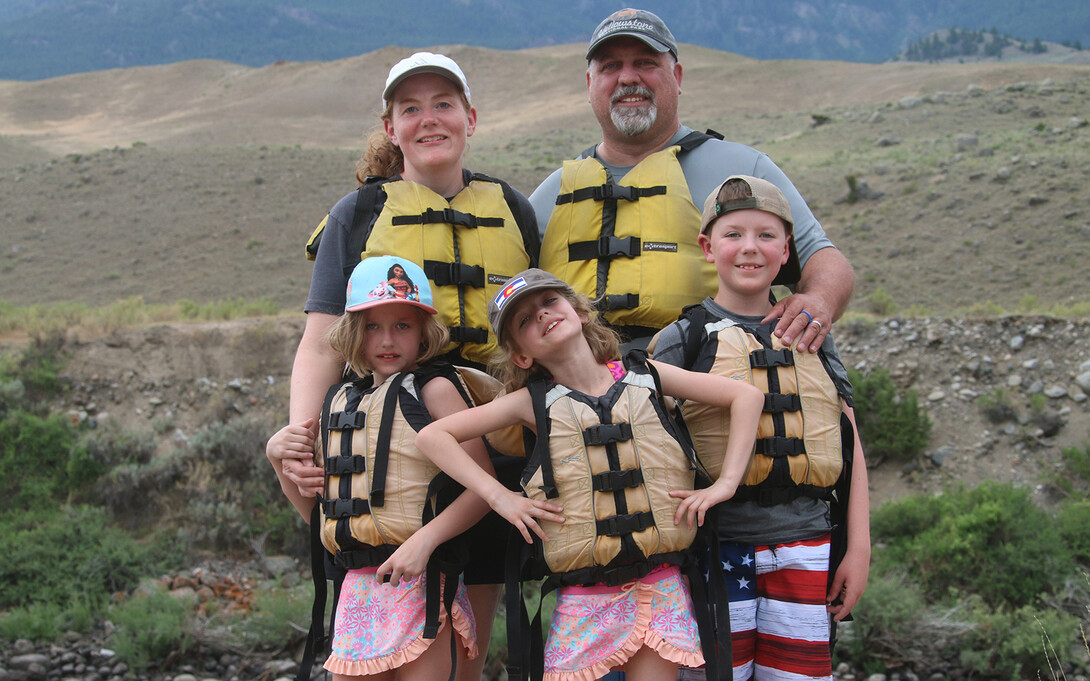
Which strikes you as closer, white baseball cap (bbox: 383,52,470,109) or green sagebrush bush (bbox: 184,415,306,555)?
white baseball cap (bbox: 383,52,470,109)

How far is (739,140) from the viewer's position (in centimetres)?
3653

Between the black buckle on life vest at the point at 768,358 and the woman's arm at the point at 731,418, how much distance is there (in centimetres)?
15

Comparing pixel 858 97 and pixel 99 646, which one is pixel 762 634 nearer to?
pixel 99 646

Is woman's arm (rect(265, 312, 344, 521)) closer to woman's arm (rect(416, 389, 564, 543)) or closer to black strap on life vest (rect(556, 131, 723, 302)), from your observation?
woman's arm (rect(416, 389, 564, 543))

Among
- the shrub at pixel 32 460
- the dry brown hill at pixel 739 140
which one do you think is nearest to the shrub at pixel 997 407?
the dry brown hill at pixel 739 140

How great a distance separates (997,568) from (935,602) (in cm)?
61

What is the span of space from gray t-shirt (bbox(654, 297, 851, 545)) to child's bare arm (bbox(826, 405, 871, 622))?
0.09m

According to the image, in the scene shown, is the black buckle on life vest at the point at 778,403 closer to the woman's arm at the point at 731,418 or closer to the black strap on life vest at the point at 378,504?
the woman's arm at the point at 731,418

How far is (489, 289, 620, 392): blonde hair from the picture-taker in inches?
114

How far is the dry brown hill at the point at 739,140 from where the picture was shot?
18359mm

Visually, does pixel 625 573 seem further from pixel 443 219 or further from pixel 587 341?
pixel 443 219

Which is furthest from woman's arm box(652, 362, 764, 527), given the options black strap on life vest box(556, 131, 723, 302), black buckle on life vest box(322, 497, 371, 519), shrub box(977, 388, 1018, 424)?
shrub box(977, 388, 1018, 424)

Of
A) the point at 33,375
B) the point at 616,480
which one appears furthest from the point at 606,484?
the point at 33,375

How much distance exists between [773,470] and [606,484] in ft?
1.94
